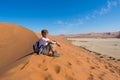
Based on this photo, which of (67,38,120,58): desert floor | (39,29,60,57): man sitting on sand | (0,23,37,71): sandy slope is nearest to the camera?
(39,29,60,57): man sitting on sand

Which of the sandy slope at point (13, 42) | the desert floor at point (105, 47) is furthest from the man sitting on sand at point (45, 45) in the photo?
the desert floor at point (105, 47)

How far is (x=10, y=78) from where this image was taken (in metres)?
5.59

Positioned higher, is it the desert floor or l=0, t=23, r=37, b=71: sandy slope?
l=0, t=23, r=37, b=71: sandy slope

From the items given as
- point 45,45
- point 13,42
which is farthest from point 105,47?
point 45,45

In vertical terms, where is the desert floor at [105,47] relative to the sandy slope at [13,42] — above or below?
below

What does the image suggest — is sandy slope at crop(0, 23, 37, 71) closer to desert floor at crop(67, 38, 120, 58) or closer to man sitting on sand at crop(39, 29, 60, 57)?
man sitting on sand at crop(39, 29, 60, 57)

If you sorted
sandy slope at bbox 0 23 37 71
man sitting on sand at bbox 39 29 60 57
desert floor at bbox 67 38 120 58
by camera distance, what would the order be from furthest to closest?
desert floor at bbox 67 38 120 58, sandy slope at bbox 0 23 37 71, man sitting on sand at bbox 39 29 60 57

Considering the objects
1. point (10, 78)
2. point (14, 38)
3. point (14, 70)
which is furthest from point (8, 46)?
point (10, 78)

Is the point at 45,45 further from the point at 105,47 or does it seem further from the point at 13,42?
the point at 105,47

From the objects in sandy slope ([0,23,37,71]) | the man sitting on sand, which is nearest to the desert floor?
sandy slope ([0,23,37,71])

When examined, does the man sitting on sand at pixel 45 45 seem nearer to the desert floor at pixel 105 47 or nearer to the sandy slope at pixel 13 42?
the sandy slope at pixel 13 42

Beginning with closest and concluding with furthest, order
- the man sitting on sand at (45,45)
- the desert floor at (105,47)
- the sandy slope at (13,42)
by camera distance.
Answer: the man sitting on sand at (45,45)
the sandy slope at (13,42)
the desert floor at (105,47)

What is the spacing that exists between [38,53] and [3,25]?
7156mm

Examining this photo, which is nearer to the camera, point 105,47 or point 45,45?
point 45,45
